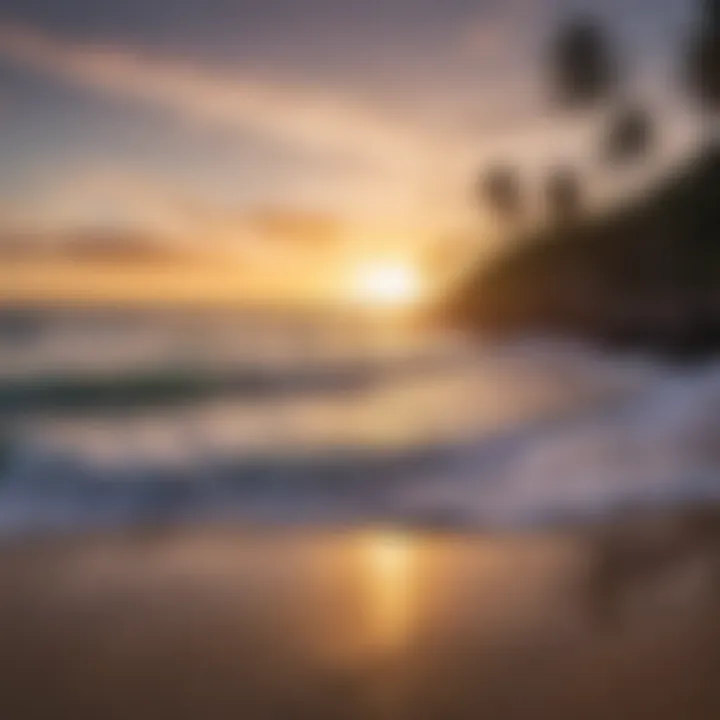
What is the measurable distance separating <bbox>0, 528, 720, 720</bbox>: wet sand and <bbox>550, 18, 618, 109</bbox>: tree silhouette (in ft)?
2.60

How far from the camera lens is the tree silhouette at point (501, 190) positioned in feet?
4.42

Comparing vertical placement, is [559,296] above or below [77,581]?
above

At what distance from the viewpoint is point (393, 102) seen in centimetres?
130

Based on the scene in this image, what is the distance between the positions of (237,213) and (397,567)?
0.74 meters

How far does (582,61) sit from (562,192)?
219mm

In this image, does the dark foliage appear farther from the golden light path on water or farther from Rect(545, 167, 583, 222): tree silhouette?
the golden light path on water

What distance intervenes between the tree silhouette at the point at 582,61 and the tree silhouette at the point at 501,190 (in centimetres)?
16

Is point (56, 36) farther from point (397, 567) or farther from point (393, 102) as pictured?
point (397, 567)

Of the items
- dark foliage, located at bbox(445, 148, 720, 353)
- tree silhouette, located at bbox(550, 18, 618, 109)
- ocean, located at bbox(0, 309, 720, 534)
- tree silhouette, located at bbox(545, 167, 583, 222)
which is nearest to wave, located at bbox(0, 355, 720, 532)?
ocean, located at bbox(0, 309, 720, 534)

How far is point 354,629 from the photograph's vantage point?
2.11 feet

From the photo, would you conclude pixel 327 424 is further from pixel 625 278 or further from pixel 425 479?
pixel 625 278

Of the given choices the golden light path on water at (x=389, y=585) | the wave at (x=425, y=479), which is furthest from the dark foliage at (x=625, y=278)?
the golden light path on water at (x=389, y=585)

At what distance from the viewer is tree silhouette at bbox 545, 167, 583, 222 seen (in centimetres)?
138

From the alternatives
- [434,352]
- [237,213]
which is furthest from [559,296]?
[237,213]
